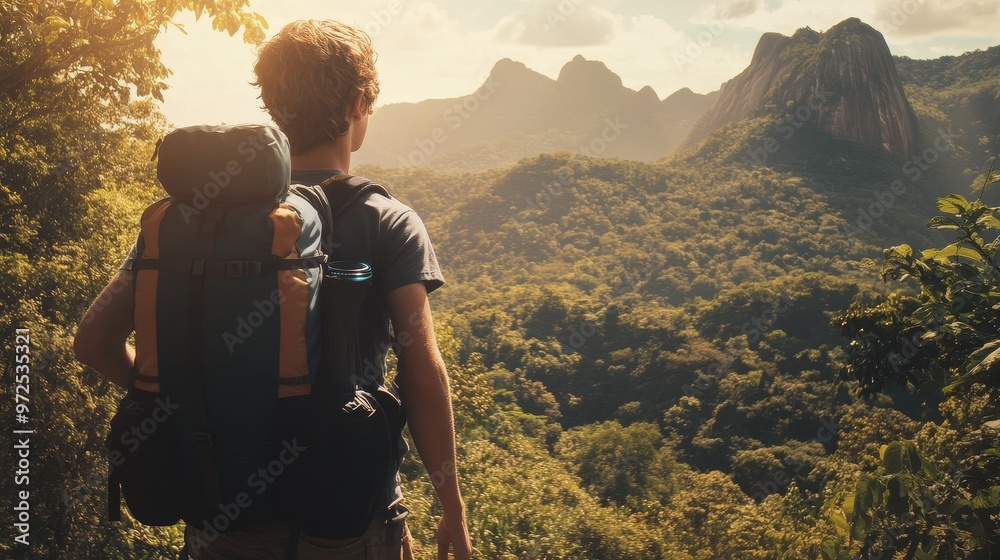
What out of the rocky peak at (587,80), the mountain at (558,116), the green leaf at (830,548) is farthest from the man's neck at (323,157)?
the rocky peak at (587,80)

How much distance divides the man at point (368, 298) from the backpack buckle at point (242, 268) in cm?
22

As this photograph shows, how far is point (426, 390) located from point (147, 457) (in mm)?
518

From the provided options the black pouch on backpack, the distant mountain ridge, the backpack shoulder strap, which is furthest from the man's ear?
the distant mountain ridge

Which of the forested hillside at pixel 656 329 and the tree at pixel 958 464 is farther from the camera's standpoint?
the forested hillside at pixel 656 329

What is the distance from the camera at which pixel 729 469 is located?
130 ft

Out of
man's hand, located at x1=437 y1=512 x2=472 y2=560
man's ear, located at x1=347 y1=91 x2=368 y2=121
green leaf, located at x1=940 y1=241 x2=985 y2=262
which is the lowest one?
man's hand, located at x1=437 y1=512 x2=472 y2=560

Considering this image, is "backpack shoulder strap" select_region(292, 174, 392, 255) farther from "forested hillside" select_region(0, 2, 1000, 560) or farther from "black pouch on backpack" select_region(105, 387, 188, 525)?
"forested hillside" select_region(0, 2, 1000, 560)

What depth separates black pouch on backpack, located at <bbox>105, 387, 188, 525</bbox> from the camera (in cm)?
136

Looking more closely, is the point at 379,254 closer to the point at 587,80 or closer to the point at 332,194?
the point at 332,194

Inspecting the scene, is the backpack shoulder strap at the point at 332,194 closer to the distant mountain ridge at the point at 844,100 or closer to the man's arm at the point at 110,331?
the man's arm at the point at 110,331

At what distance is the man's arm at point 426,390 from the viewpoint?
147 centimetres

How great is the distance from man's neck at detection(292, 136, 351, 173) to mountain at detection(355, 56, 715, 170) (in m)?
166

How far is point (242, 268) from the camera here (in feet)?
4.28

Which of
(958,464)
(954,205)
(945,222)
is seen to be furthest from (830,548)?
(954,205)
